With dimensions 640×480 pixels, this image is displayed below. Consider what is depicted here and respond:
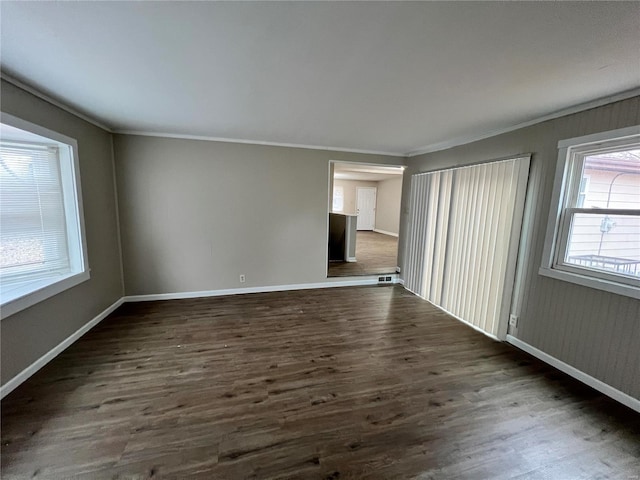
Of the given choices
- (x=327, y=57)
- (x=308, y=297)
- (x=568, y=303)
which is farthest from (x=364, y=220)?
(x=327, y=57)

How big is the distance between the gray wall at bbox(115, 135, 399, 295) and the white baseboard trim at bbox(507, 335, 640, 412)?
288 centimetres

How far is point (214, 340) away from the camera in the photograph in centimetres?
284

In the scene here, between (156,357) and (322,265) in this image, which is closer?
(156,357)

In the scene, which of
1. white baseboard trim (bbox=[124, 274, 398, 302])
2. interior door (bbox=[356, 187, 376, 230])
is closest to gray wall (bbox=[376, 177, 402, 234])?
interior door (bbox=[356, 187, 376, 230])

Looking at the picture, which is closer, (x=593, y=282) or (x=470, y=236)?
(x=593, y=282)

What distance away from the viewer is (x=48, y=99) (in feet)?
7.65

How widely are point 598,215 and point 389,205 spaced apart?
8557 millimetres

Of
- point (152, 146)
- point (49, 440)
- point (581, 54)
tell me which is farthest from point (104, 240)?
point (581, 54)

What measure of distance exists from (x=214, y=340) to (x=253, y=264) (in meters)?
1.57

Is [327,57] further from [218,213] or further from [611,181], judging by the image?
[218,213]

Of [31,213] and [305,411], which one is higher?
[31,213]

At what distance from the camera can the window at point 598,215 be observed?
2.06m

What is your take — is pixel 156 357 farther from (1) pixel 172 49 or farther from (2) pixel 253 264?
(1) pixel 172 49

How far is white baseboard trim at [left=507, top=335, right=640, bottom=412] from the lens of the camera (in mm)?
2002
